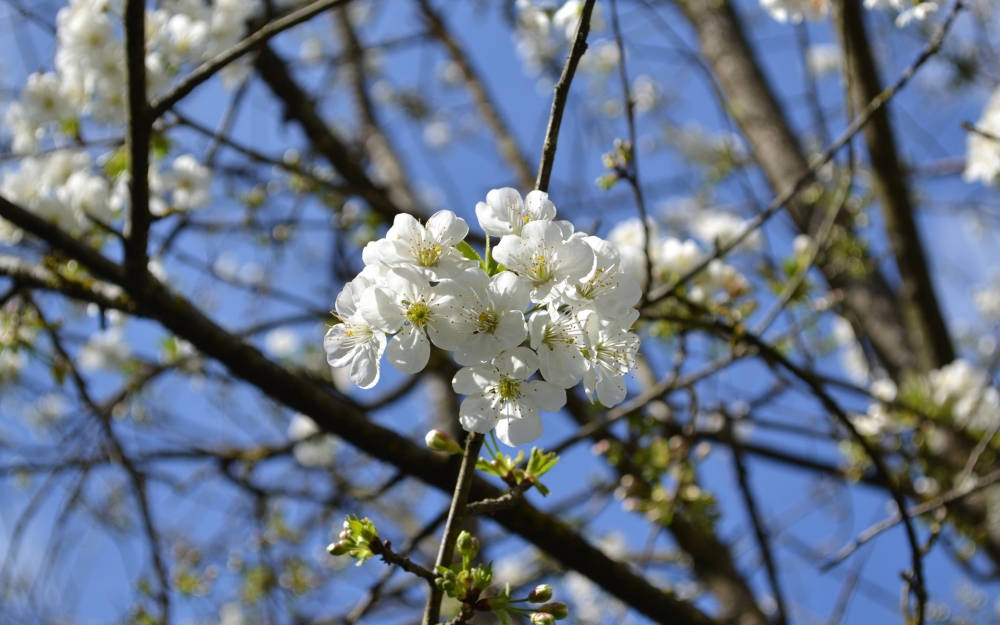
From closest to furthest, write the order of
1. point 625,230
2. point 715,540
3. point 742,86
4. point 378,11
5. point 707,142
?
point 625,230
point 715,540
point 742,86
point 378,11
point 707,142

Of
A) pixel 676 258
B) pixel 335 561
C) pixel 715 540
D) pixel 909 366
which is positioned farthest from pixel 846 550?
pixel 335 561

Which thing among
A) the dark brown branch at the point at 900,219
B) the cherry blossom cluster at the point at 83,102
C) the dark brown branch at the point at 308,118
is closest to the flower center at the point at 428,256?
the cherry blossom cluster at the point at 83,102

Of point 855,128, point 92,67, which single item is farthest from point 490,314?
point 92,67

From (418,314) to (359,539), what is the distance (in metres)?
0.37

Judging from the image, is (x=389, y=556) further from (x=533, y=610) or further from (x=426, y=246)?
(x=426, y=246)

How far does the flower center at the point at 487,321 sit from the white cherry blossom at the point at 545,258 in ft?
0.23

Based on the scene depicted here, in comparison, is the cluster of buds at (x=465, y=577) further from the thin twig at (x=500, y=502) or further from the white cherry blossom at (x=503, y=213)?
the white cherry blossom at (x=503, y=213)

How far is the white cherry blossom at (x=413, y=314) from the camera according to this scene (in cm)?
110

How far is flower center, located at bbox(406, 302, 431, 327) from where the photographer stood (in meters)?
1.13

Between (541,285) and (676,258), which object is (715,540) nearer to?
(676,258)

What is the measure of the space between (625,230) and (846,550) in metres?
1.43

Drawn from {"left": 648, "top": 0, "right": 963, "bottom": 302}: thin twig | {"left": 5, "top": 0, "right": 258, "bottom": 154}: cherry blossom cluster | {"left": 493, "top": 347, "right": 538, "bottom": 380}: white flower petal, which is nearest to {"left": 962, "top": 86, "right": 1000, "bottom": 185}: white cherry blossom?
{"left": 648, "top": 0, "right": 963, "bottom": 302}: thin twig

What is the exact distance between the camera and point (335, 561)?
460 centimetres

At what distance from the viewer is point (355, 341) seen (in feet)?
4.27
